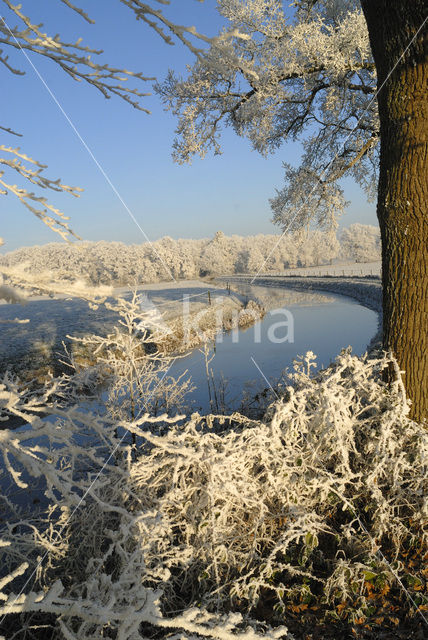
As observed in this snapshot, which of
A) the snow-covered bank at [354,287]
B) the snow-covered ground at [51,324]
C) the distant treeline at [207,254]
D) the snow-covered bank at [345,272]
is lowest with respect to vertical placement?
the snow-covered ground at [51,324]

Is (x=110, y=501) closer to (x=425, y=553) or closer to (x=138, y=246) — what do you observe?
(x=425, y=553)

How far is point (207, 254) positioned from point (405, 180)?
75063 millimetres

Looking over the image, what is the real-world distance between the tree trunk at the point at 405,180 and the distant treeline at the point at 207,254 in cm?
4971

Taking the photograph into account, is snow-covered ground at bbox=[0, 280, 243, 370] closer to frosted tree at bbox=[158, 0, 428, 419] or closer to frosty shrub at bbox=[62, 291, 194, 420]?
frosty shrub at bbox=[62, 291, 194, 420]

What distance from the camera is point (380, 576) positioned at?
273cm

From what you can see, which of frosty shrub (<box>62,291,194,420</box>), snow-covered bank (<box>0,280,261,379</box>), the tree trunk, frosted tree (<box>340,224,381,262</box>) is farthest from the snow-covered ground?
frosted tree (<box>340,224,381,262</box>)

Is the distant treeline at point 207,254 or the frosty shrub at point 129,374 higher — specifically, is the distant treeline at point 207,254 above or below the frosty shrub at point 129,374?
above

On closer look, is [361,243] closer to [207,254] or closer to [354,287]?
[207,254]

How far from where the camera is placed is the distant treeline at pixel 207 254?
58.4 metres

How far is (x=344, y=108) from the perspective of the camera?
10320mm

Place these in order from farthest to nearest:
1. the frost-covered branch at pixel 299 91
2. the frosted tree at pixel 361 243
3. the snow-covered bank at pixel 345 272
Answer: the frosted tree at pixel 361 243, the snow-covered bank at pixel 345 272, the frost-covered branch at pixel 299 91

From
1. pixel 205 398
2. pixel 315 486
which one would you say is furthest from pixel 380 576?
pixel 205 398

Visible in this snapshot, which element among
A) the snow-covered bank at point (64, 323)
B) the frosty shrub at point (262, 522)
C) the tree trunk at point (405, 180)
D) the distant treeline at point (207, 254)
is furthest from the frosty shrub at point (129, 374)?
the distant treeline at point (207, 254)

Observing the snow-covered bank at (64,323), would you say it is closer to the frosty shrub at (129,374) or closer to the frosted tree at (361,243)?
the frosty shrub at (129,374)
